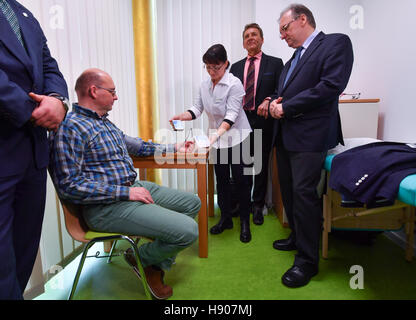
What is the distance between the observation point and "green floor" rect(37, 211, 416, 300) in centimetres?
143

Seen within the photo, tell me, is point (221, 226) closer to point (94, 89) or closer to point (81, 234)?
point (81, 234)

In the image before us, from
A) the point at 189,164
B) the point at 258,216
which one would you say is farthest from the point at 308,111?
the point at 258,216

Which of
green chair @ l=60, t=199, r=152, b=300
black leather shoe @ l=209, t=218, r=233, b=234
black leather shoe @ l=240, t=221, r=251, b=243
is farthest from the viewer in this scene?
black leather shoe @ l=209, t=218, r=233, b=234

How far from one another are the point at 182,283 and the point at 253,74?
1.84 m

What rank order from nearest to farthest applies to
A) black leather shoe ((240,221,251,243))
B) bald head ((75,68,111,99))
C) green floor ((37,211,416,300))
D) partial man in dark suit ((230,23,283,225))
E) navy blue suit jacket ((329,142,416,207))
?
navy blue suit jacket ((329,142,416,207)) → bald head ((75,68,111,99)) → green floor ((37,211,416,300)) → black leather shoe ((240,221,251,243)) → partial man in dark suit ((230,23,283,225))

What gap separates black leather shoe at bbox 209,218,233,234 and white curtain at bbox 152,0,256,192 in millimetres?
1155

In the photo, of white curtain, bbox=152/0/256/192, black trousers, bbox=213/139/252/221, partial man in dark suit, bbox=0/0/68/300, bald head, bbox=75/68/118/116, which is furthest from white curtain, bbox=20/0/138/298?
black trousers, bbox=213/139/252/221

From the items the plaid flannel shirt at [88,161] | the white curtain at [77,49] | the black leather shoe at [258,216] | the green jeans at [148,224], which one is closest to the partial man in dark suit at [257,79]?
the black leather shoe at [258,216]

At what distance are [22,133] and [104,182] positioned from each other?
1.50 ft

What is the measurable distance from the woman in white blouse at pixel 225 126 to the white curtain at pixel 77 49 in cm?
74

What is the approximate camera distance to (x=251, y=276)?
160 cm

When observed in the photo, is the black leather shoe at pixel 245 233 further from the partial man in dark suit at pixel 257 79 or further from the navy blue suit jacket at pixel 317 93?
the navy blue suit jacket at pixel 317 93

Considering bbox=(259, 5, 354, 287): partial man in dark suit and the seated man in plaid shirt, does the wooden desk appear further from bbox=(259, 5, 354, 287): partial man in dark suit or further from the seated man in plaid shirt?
bbox=(259, 5, 354, 287): partial man in dark suit

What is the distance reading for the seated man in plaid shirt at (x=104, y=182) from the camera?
116 centimetres
